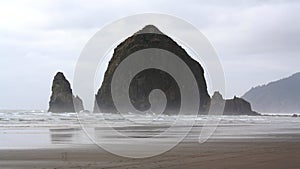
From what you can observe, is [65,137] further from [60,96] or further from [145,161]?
[60,96]

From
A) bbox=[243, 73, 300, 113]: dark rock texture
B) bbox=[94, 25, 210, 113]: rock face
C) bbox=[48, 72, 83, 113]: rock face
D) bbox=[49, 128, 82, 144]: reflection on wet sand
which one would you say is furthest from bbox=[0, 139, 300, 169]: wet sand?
bbox=[243, 73, 300, 113]: dark rock texture

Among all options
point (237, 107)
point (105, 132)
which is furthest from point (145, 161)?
point (237, 107)

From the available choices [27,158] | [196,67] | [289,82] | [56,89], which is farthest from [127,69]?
[289,82]

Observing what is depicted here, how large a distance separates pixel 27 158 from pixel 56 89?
80742 millimetres

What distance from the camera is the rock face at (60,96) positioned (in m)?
84.9

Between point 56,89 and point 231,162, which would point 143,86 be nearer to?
point 56,89

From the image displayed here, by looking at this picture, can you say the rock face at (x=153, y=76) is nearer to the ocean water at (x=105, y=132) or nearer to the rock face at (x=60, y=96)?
the ocean water at (x=105, y=132)

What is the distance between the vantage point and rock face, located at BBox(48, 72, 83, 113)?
279ft

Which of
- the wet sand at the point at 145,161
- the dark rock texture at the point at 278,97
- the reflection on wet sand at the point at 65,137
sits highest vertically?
the dark rock texture at the point at 278,97

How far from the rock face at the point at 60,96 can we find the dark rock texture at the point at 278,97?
91.4 m

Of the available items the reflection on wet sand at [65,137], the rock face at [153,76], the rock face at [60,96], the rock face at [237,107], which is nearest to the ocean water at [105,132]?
the reflection on wet sand at [65,137]

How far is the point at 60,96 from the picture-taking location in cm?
8888

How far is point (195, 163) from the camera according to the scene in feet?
33.4

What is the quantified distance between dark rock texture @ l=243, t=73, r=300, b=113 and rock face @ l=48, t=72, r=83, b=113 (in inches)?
3599
